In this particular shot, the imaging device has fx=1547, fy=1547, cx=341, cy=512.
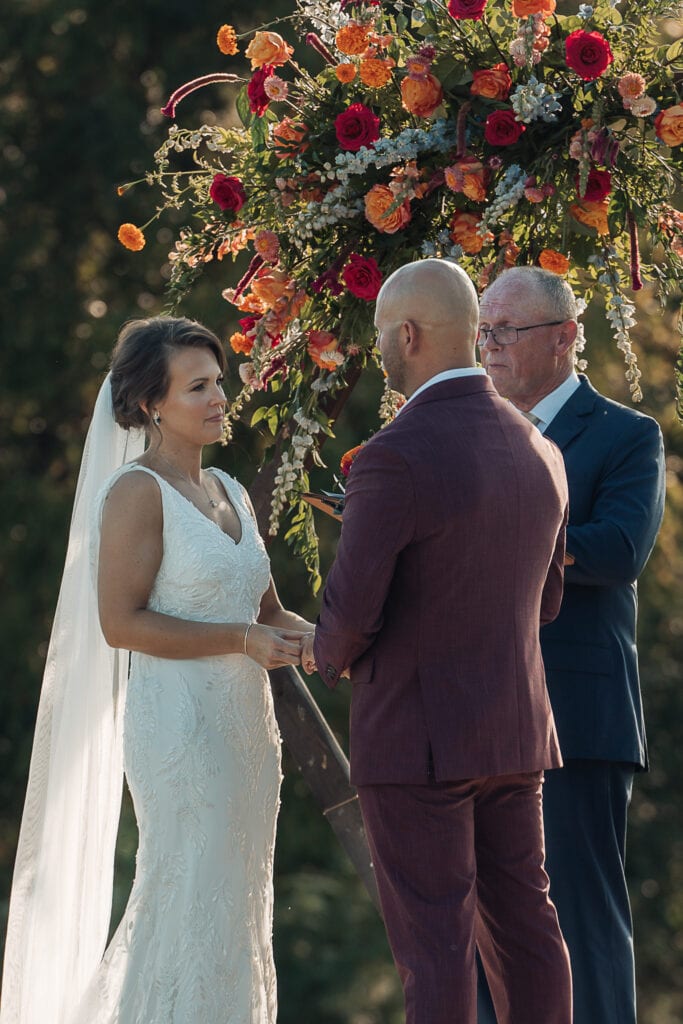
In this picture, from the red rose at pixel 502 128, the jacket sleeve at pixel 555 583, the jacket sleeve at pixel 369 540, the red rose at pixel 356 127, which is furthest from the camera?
the red rose at pixel 356 127

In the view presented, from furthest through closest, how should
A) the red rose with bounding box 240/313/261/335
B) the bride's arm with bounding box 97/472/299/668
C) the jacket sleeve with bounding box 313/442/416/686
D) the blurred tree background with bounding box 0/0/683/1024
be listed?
the blurred tree background with bounding box 0/0/683/1024
the red rose with bounding box 240/313/261/335
the bride's arm with bounding box 97/472/299/668
the jacket sleeve with bounding box 313/442/416/686

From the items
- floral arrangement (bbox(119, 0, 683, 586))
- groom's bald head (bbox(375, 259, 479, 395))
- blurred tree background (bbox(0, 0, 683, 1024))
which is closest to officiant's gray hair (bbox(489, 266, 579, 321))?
floral arrangement (bbox(119, 0, 683, 586))

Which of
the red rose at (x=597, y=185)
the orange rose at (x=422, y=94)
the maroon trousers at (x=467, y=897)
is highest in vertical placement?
the orange rose at (x=422, y=94)

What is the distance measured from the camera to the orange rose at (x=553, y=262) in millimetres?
3990

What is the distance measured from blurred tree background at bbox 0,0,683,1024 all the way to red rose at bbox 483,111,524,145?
625cm

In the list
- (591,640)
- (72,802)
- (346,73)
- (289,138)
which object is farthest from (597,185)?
(72,802)

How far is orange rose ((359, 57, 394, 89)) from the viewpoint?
3.91m

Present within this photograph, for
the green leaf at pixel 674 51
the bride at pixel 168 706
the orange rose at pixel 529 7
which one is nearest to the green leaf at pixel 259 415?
the bride at pixel 168 706

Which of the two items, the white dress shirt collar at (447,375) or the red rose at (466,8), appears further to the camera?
the red rose at (466,8)

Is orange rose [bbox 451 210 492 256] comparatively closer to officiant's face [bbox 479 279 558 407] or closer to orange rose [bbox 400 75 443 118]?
officiant's face [bbox 479 279 558 407]

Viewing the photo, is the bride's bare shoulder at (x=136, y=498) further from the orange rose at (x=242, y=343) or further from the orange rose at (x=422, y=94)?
the orange rose at (x=422, y=94)

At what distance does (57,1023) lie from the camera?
4051mm

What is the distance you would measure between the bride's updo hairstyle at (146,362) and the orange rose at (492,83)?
3.01ft

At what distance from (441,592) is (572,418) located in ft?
3.37
